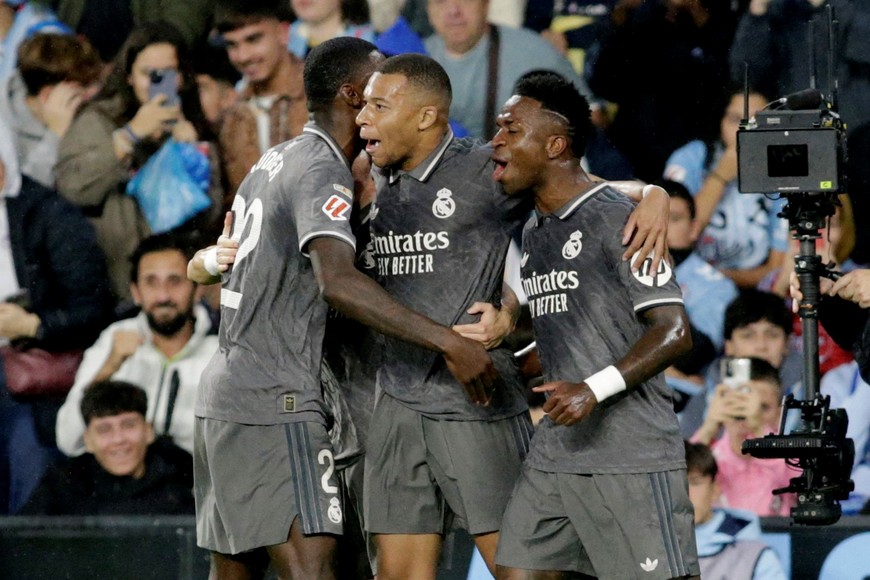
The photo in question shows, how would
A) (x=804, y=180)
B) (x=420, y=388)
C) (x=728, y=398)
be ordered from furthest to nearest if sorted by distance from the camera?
(x=728, y=398) < (x=804, y=180) < (x=420, y=388)

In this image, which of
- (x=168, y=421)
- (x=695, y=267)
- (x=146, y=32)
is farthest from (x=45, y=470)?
(x=695, y=267)

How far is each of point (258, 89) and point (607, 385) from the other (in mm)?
3703

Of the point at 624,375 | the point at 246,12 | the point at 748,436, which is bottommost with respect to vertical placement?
the point at 748,436

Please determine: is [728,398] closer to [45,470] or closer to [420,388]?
[420,388]

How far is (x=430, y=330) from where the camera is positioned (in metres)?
3.74

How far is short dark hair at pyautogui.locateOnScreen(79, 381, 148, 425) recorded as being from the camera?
22.4ft

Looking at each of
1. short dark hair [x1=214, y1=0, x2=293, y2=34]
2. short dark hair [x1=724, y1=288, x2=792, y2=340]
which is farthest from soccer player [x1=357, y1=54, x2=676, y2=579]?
short dark hair [x1=214, y1=0, x2=293, y2=34]

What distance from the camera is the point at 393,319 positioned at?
3.72 meters

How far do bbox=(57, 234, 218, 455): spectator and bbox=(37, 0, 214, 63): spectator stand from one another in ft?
3.30

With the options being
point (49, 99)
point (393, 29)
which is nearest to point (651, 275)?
point (393, 29)

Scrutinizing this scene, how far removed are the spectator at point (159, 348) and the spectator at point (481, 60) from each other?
1536 mm

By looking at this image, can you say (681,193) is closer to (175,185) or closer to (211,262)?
(175,185)

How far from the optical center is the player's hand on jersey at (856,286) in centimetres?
461

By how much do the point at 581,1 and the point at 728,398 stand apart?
75.6 inches
